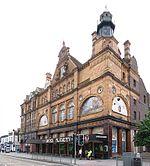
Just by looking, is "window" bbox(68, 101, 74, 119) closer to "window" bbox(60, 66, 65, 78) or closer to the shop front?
"window" bbox(60, 66, 65, 78)

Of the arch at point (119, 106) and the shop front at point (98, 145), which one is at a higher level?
the arch at point (119, 106)

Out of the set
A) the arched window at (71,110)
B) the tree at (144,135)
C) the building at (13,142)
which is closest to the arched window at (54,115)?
the arched window at (71,110)

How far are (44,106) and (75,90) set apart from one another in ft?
65.0

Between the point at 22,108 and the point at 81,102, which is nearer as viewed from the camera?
the point at 81,102

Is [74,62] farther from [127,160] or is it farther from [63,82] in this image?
[127,160]

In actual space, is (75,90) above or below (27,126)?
above

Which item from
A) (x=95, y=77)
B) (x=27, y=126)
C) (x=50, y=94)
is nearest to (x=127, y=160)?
(x=95, y=77)

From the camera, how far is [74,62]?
6131cm

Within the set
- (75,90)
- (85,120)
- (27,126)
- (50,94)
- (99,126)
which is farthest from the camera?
(27,126)

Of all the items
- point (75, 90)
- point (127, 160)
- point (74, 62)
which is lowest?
point (127, 160)

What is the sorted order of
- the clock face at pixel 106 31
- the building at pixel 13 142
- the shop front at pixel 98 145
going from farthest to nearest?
the building at pixel 13 142, the clock face at pixel 106 31, the shop front at pixel 98 145

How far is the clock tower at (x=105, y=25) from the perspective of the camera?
59219 millimetres

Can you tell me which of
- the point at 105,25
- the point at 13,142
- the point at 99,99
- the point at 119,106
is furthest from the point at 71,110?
the point at 13,142

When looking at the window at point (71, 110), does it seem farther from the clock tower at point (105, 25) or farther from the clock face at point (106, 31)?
the clock face at point (106, 31)
